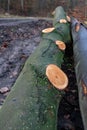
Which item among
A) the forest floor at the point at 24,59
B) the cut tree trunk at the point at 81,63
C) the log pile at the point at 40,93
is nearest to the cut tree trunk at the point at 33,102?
the log pile at the point at 40,93

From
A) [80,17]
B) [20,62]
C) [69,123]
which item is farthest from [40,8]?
[69,123]

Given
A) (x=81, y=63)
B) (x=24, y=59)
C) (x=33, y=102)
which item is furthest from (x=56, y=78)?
(x=24, y=59)

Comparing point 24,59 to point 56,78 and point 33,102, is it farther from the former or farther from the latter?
point 33,102

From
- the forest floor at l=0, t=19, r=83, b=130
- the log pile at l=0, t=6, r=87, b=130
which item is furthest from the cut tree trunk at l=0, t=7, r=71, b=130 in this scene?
the forest floor at l=0, t=19, r=83, b=130

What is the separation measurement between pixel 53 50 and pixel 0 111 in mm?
2264

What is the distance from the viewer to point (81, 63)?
496 cm

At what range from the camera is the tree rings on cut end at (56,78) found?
4.07 m

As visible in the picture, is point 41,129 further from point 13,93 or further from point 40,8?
point 40,8

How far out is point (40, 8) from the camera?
16000mm

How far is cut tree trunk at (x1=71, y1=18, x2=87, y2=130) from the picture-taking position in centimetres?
380

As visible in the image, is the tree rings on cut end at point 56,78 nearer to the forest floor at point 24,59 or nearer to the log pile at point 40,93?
the log pile at point 40,93

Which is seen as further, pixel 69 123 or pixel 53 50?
pixel 53 50

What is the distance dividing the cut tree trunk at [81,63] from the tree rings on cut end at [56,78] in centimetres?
25

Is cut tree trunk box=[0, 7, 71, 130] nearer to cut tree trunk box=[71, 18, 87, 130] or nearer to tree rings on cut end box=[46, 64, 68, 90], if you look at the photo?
tree rings on cut end box=[46, 64, 68, 90]
